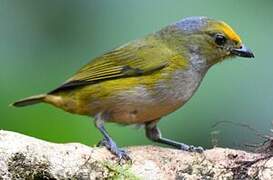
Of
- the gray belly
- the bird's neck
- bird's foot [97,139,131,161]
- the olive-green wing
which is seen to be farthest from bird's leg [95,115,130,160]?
the bird's neck

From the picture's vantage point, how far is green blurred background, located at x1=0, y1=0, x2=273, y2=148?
660 centimetres

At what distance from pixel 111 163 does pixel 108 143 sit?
1.70 feet

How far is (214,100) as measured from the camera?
6949 millimetres

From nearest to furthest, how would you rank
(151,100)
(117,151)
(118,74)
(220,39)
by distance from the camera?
(117,151) < (151,100) < (118,74) < (220,39)

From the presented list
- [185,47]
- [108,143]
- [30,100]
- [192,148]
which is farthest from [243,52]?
[30,100]

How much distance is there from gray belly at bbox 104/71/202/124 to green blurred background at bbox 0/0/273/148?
0.25m

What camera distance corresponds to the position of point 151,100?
624 cm

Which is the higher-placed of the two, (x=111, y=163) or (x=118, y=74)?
(x=118, y=74)

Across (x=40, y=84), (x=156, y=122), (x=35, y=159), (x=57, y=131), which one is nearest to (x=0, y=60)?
A: (x=40, y=84)

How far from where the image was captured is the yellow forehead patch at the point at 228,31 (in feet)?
21.5

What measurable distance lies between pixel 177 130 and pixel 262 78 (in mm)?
836

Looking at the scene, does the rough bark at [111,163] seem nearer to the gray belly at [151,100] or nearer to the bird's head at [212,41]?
the gray belly at [151,100]

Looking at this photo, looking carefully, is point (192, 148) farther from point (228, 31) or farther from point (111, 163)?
point (228, 31)

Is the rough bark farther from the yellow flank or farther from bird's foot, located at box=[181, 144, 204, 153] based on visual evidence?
the yellow flank
